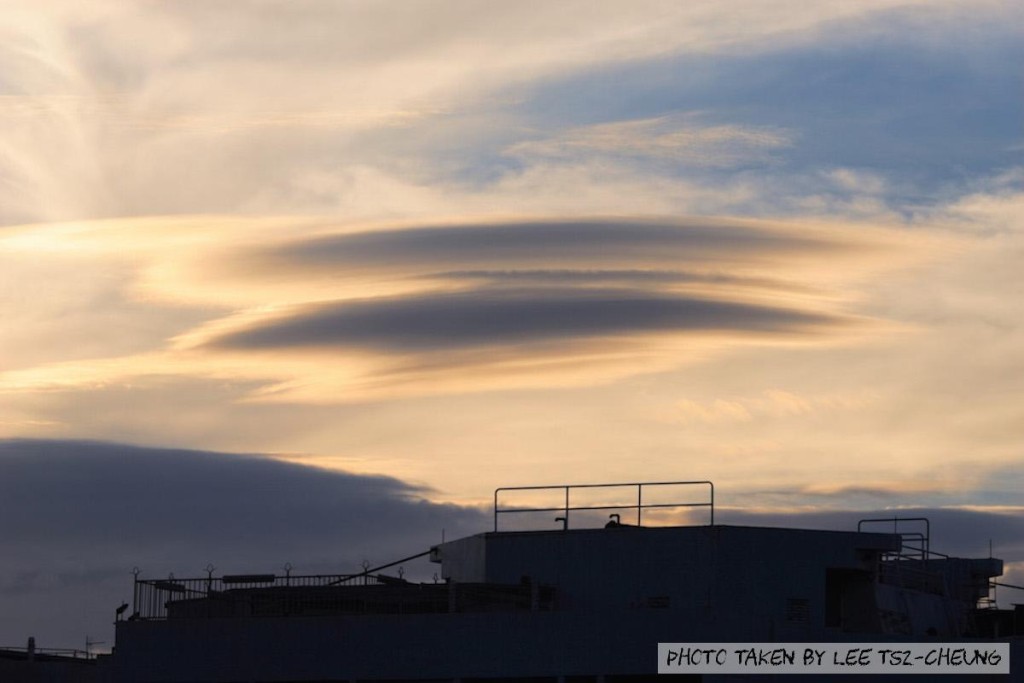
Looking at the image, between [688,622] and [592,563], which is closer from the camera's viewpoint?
[688,622]

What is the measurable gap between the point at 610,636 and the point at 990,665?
14.1m

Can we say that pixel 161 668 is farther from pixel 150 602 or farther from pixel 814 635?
pixel 814 635

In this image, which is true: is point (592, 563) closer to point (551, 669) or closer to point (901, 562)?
point (551, 669)

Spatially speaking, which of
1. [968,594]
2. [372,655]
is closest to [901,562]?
[968,594]

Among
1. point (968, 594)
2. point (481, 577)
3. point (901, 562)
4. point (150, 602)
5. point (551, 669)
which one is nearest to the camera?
point (551, 669)

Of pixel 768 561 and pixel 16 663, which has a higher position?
pixel 768 561

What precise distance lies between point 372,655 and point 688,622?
1126cm

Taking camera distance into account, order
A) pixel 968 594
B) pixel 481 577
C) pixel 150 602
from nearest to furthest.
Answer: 1. pixel 150 602
2. pixel 481 577
3. pixel 968 594

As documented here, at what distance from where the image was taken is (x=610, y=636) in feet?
186

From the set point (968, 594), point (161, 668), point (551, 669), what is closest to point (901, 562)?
point (968, 594)

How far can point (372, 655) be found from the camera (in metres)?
58.0
